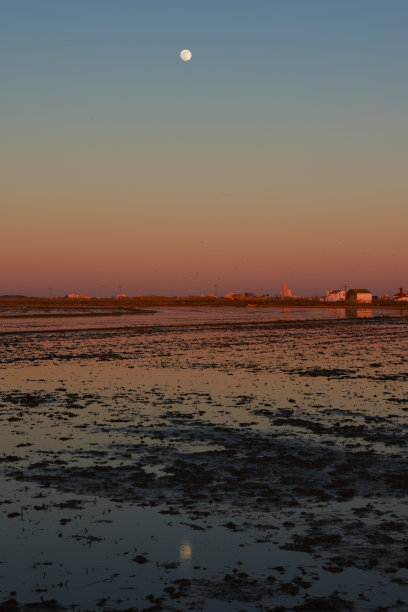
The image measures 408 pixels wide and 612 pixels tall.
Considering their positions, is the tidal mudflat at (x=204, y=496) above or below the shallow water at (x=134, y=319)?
below

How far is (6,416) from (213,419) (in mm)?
6075

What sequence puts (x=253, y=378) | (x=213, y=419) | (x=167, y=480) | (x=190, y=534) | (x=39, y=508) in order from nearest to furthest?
(x=190, y=534) → (x=39, y=508) → (x=167, y=480) → (x=213, y=419) → (x=253, y=378)

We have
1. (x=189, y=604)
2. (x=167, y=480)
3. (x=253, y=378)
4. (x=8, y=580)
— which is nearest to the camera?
(x=189, y=604)

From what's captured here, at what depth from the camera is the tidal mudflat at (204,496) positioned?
722 centimetres

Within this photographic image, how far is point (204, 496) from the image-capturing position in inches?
410

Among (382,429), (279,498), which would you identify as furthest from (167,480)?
(382,429)

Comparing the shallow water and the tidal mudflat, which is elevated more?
the shallow water

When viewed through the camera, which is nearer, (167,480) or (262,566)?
(262,566)

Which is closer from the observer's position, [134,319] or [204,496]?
[204,496]

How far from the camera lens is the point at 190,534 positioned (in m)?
8.71

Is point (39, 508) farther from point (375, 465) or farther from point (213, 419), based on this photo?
point (213, 419)

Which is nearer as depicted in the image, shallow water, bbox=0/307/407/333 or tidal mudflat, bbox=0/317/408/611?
tidal mudflat, bbox=0/317/408/611

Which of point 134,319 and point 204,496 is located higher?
point 134,319

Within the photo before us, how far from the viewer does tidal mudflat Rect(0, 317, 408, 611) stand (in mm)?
7219
